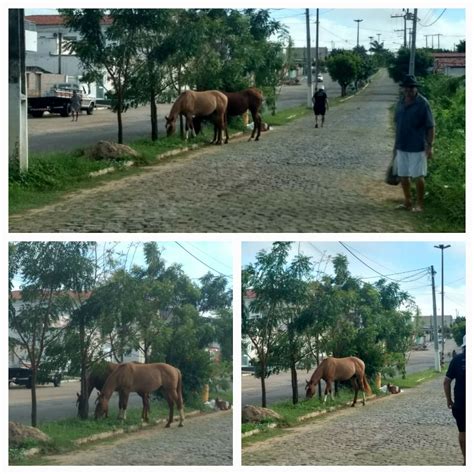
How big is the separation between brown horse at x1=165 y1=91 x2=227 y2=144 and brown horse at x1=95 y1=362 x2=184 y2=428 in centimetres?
826

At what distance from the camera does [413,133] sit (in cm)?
1168

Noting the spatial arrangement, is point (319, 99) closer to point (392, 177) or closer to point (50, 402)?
point (392, 177)

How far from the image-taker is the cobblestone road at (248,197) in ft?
38.9

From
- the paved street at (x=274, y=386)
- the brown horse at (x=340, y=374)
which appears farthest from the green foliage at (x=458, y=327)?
the brown horse at (x=340, y=374)

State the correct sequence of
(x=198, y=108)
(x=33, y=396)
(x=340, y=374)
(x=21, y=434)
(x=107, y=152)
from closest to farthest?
(x=21, y=434) < (x=33, y=396) < (x=340, y=374) < (x=107, y=152) < (x=198, y=108)

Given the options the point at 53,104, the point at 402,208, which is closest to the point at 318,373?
the point at 402,208

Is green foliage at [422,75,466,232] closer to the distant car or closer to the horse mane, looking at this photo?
the horse mane

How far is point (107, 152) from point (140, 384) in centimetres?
611

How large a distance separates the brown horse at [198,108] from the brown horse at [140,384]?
8255 millimetres

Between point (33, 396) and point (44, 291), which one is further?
point (44, 291)

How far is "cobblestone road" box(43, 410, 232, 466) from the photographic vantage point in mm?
10375

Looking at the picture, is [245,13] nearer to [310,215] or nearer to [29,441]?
[310,215]

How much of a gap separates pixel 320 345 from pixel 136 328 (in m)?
2.38

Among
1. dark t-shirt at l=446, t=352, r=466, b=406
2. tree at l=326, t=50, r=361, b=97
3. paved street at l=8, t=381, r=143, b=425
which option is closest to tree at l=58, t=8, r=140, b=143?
paved street at l=8, t=381, r=143, b=425
